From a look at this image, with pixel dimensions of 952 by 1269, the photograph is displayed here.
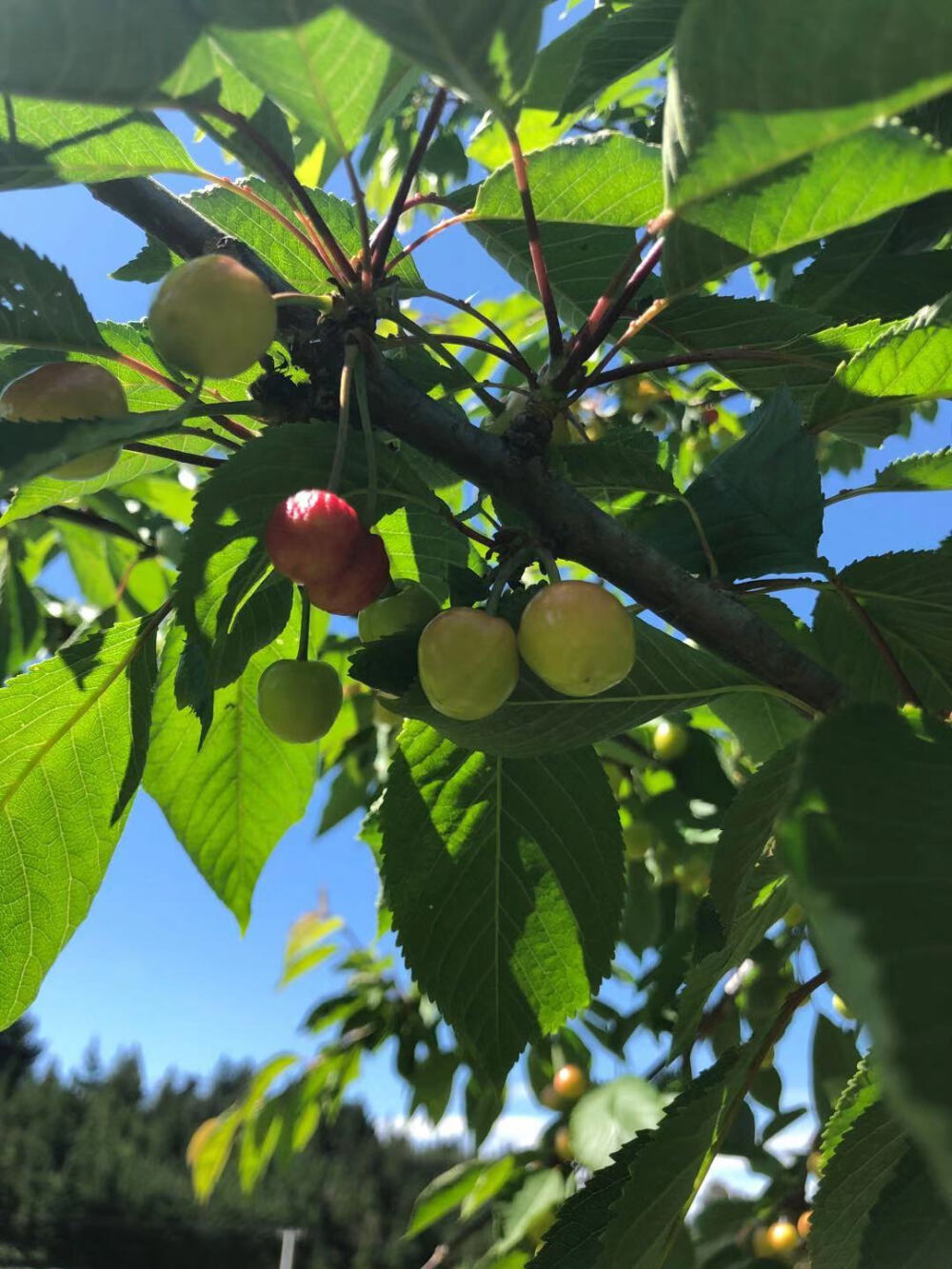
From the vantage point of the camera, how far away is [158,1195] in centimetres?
2084

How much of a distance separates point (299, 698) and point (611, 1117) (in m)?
1.42

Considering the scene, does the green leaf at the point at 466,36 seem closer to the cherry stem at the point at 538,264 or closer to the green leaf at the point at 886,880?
the cherry stem at the point at 538,264

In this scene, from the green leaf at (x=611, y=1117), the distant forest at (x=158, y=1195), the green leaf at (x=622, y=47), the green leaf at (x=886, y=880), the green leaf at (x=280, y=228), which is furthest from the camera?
the distant forest at (x=158, y=1195)

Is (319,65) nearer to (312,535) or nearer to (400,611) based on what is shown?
(312,535)

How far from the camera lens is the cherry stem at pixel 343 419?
2.80 feet

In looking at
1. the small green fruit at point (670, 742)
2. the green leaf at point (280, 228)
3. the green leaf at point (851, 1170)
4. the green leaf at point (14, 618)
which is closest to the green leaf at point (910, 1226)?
the green leaf at point (851, 1170)

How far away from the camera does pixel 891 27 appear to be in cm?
61

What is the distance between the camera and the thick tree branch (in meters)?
0.94

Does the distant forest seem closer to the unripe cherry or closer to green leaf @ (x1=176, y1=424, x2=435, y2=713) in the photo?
the unripe cherry

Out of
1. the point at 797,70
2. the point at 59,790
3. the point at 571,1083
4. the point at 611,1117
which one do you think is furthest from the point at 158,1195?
the point at 797,70

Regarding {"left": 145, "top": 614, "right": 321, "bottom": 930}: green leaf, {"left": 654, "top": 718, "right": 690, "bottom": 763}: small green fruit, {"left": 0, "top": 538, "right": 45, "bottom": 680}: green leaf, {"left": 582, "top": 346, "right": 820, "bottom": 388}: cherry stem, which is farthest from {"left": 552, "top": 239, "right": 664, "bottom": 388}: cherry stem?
{"left": 0, "top": 538, "right": 45, "bottom": 680}: green leaf

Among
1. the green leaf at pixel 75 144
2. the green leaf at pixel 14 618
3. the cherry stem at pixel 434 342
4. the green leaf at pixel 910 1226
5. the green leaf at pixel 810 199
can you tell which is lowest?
the green leaf at pixel 910 1226

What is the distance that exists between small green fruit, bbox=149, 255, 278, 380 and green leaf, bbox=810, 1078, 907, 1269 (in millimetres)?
891

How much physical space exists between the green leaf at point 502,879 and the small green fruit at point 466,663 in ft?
0.89
